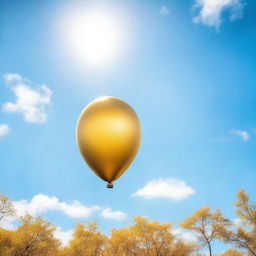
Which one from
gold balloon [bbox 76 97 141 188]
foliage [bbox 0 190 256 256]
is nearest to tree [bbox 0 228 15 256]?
foliage [bbox 0 190 256 256]

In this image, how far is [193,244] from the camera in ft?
95.3

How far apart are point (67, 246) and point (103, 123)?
2854 cm

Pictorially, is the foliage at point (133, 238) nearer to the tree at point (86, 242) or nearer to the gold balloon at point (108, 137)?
the tree at point (86, 242)

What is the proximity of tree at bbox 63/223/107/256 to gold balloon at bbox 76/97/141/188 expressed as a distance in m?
26.5

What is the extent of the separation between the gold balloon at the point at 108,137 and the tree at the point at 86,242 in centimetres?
2653

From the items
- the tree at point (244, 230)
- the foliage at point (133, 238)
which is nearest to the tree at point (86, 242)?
the foliage at point (133, 238)

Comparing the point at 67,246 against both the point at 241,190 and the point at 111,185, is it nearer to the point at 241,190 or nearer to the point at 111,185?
the point at 241,190

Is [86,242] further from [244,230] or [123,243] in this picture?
[244,230]

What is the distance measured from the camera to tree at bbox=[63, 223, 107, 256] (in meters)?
27.2

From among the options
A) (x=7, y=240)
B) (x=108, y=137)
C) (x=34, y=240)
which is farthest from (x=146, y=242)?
(x=108, y=137)

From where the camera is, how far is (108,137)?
14.9ft

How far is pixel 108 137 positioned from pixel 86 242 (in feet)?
97.3

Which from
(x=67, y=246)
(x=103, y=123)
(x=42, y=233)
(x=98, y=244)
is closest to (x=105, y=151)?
(x=103, y=123)

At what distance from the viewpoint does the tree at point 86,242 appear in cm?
2720
